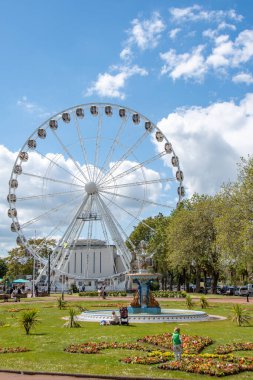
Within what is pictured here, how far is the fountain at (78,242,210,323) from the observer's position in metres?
30.3

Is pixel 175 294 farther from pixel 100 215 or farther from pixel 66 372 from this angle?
pixel 66 372

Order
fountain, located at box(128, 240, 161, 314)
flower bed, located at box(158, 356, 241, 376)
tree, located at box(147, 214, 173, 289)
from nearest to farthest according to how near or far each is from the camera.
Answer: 1. flower bed, located at box(158, 356, 241, 376)
2. fountain, located at box(128, 240, 161, 314)
3. tree, located at box(147, 214, 173, 289)

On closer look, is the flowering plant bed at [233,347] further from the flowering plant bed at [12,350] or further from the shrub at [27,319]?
the shrub at [27,319]

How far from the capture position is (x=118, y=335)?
919 inches

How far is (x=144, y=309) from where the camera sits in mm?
33812

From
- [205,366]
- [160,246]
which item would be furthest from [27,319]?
[160,246]

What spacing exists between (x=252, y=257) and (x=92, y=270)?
188 ft

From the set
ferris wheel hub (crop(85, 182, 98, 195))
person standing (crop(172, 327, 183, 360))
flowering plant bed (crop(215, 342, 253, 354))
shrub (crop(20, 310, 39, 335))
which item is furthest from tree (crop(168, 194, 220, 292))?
person standing (crop(172, 327, 183, 360))

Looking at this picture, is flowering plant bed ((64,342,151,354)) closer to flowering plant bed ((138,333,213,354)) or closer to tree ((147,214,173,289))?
flowering plant bed ((138,333,213,354))

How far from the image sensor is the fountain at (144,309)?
30.3 metres

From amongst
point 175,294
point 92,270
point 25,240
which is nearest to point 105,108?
point 25,240

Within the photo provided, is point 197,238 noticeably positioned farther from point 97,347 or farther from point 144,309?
point 97,347

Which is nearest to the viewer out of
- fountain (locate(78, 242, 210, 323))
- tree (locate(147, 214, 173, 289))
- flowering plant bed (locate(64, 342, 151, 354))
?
flowering plant bed (locate(64, 342, 151, 354))

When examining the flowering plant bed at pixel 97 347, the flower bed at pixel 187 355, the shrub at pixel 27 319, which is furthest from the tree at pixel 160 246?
the flowering plant bed at pixel 97 347
